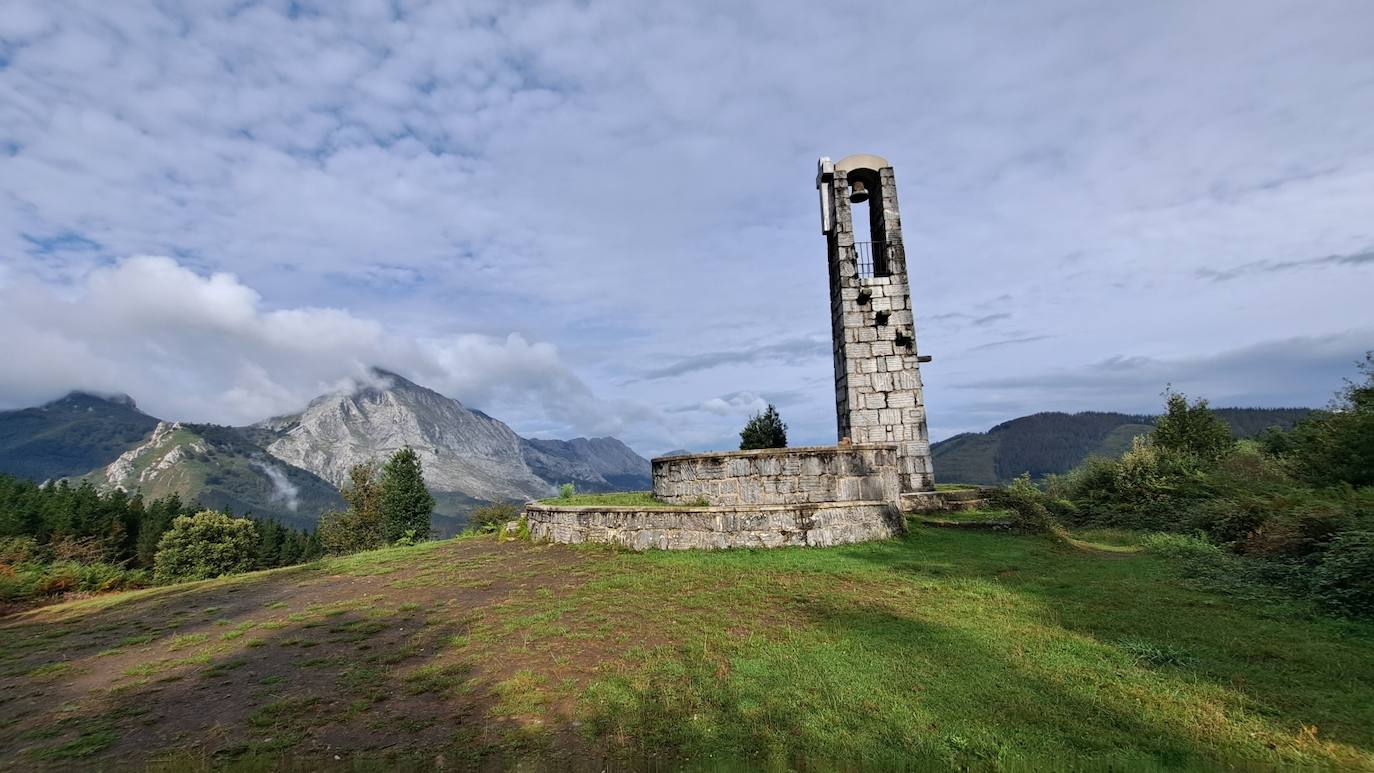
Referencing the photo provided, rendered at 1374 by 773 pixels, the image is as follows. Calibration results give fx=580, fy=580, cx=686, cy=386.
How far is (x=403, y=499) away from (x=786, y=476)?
61931mm

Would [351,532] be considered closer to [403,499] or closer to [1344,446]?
[403,499]

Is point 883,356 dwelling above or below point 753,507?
above

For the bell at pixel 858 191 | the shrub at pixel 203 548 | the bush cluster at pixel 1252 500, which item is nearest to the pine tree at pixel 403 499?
A: the shrub at pixel 203 548

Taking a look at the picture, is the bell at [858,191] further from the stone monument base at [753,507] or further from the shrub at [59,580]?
the shrub at [59,580]

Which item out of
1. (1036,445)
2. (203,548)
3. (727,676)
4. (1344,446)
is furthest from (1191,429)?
(1036,445)

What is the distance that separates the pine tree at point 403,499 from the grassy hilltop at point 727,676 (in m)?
57.8

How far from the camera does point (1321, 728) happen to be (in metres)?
4.87

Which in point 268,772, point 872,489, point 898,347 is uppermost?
point 898,347

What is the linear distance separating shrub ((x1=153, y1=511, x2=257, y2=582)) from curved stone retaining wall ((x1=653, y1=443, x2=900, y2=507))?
43.2 meters

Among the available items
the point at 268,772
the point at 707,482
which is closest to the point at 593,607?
the point at 268,772

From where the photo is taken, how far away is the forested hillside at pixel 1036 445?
144 meters

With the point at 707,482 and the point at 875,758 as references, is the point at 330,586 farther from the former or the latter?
the point at 875,758

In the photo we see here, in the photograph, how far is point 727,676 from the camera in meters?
6.66

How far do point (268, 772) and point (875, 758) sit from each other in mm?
5249
